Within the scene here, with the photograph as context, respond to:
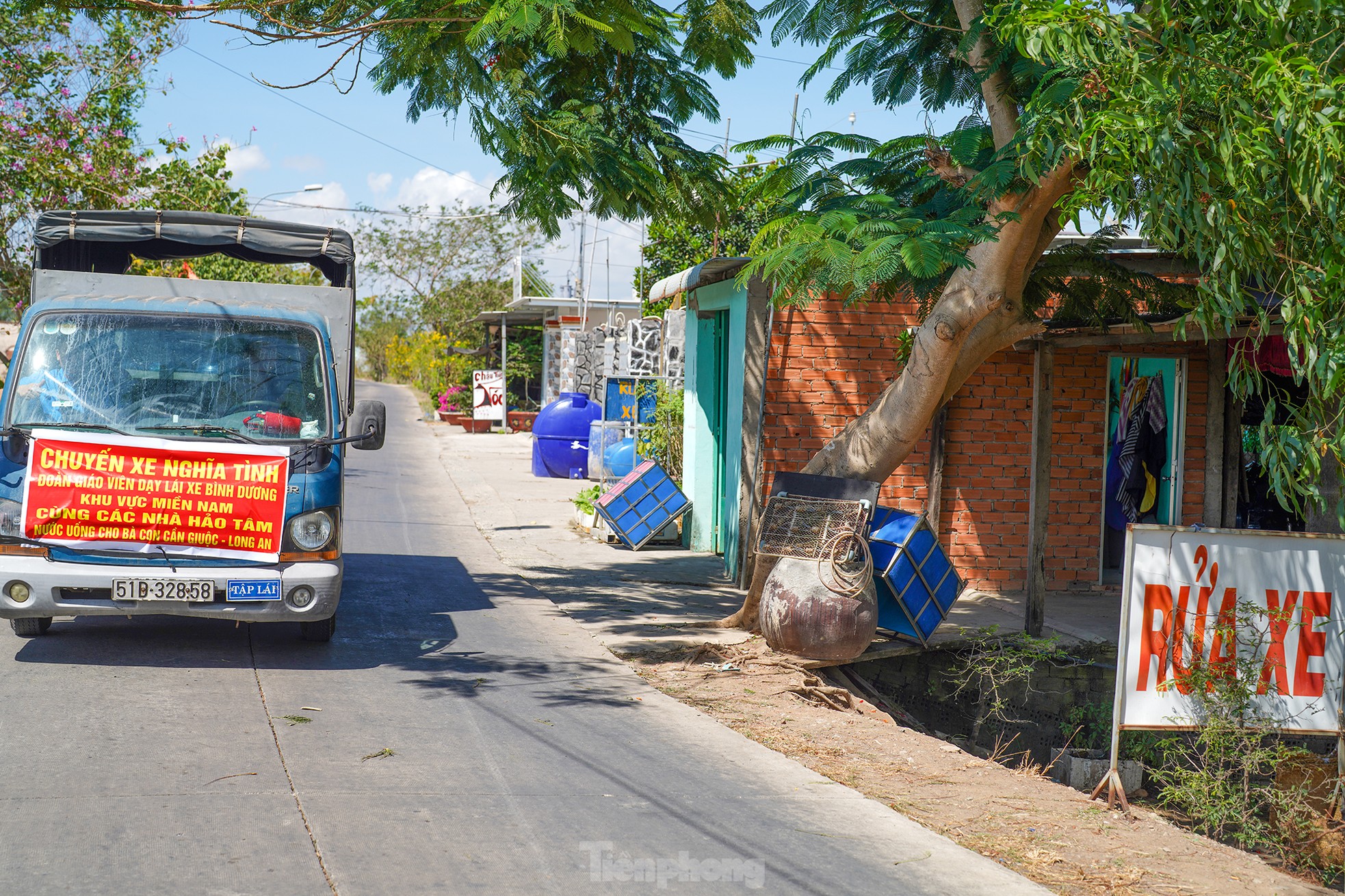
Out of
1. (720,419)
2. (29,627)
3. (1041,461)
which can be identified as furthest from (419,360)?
(29,627)

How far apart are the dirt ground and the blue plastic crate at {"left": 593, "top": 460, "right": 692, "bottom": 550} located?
504 centimetres

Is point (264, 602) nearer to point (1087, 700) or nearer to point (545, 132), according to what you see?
point (545, 132)

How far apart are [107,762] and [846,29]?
271 inches

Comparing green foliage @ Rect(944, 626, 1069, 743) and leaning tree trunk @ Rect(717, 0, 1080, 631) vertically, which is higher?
leaning tree trunk @ Rect(717, 0, 1080, 631)

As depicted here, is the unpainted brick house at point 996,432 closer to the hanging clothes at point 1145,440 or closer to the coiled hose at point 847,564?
the hanging clothes at point 1145,440

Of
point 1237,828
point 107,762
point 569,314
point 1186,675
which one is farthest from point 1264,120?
point 569,314

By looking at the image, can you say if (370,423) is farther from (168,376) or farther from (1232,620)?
(1232,620)

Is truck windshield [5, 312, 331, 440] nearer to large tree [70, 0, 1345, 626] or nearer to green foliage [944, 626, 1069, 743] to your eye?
large tree [70, 0, 1345, 626]

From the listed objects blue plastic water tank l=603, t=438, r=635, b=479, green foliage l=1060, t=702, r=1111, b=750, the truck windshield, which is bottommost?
green foliage l=1060, t=702, r=1111, b=750

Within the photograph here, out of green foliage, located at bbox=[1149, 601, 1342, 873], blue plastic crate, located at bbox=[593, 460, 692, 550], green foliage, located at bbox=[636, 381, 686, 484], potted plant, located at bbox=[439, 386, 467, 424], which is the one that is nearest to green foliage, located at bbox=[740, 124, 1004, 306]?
green foliage, located at bbox=[1149, 601, 1342, 873]

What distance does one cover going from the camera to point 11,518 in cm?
613

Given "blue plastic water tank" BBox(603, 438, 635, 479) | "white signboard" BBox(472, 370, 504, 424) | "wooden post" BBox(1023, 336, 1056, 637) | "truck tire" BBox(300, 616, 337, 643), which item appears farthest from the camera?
"white signboard" BBox(472, 370, 504, 424)

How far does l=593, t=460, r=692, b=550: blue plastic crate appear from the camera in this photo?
41.3ft

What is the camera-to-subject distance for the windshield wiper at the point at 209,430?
661 centimetres
